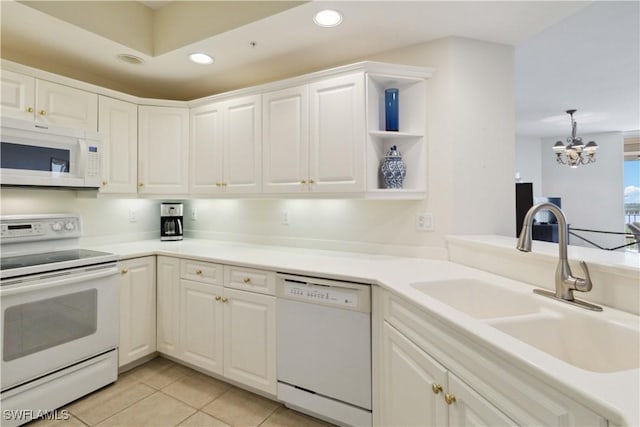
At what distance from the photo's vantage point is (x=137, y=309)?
2.32m

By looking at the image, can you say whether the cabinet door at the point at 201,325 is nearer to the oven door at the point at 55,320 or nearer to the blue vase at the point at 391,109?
the oven door at the point at 55,320

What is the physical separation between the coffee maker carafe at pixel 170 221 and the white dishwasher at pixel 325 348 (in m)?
1.60

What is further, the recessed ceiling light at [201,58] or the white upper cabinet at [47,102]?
the recessed ceiling light at [201,58]

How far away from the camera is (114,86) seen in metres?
2.80

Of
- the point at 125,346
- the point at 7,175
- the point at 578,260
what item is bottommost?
the point at 125,346

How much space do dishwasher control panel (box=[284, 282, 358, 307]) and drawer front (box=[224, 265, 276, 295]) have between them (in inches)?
5.0

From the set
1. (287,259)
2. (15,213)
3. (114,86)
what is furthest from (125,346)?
(114,86)

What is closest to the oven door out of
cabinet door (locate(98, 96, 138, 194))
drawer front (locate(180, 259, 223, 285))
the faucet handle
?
drawer front (locate(180, 259, 223, 285))

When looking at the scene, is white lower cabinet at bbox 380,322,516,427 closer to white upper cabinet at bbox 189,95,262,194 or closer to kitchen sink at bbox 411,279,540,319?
kitchen sink at bbox 411,279,540,319

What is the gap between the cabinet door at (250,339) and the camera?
6.30 ft

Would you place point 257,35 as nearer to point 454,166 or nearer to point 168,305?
point 454,166

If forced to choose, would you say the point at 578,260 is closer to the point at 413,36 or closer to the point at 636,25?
the point at 413,36

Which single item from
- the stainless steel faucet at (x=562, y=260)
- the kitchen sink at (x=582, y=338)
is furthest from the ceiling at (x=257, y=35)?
the kitchen sink at (x=582, y=338)

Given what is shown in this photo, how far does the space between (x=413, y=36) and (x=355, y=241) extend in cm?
147
